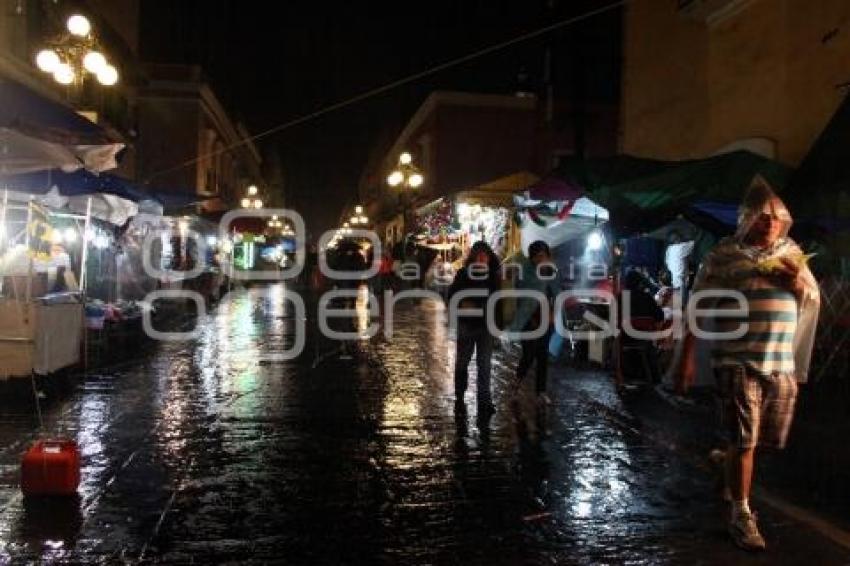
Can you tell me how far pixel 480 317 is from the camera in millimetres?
9047

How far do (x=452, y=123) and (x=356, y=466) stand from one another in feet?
106

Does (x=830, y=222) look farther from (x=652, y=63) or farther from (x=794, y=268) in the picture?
(x=652, y=63)

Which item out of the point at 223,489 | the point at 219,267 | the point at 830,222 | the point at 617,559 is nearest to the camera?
the point at 617,559

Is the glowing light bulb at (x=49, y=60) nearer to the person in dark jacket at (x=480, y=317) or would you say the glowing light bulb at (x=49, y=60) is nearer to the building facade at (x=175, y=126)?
the person in dark jacket at (x=480, y=317)

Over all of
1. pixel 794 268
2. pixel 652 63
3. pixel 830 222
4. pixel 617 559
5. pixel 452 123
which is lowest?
pixel 617 559

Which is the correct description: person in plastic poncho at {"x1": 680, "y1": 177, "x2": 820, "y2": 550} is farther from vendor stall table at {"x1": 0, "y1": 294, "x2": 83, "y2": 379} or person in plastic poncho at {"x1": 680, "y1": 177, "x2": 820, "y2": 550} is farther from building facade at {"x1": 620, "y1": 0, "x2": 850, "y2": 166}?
vendor stall table at {"x1": 0, "y1": 294, "x2": 83, "y2": 379}

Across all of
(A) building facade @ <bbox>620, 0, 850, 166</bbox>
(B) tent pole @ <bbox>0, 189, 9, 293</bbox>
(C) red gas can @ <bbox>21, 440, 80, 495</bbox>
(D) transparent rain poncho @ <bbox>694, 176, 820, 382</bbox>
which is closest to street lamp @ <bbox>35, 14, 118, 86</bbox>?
(B) tent pole @ <bbox>0, 189, 9, 293</bbox>

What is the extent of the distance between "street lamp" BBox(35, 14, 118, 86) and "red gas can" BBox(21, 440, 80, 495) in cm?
902

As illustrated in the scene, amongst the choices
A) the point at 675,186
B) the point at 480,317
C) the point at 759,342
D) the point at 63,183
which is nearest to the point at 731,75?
the point at 675,186

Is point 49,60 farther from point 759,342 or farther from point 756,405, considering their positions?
point 756,405

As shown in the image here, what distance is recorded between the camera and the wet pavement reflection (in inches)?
196

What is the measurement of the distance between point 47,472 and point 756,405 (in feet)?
15.0

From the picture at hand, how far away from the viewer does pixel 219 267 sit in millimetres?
29531

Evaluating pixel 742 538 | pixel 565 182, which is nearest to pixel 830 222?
pixel 565 182
